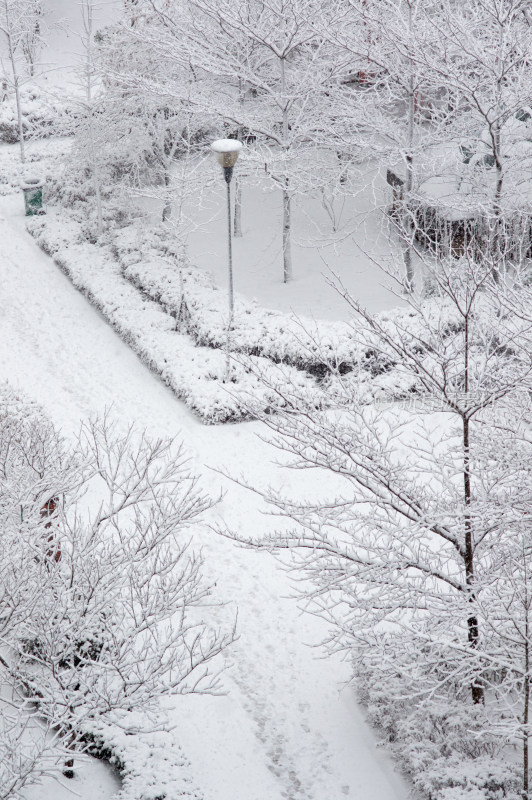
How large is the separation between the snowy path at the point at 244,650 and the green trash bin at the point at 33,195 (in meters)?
6.52

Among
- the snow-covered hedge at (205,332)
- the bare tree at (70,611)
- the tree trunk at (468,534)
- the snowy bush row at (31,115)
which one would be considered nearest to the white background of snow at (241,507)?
the snow-covered hedge at (205,332)

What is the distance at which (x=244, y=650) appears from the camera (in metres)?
10.5

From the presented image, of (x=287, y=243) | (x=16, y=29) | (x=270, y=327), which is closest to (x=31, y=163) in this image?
(x=16, y=29)

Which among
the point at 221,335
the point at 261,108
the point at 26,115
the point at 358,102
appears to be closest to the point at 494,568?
the point at 221,335

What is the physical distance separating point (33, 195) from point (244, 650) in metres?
16.1

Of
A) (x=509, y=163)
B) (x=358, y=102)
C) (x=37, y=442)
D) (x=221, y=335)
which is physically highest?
(x=358, y=102)

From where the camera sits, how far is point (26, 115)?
1161 inches

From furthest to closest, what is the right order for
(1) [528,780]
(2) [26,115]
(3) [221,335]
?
(2) [26,115]
(3) [221,335]
(1) [528,780]

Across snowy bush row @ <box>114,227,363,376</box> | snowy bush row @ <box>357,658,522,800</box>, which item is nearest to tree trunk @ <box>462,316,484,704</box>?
snowy bush row @ <box>357,658,522,800</box>

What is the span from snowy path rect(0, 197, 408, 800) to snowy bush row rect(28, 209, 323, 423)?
33 cm

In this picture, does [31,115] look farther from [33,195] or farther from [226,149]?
[226,149]

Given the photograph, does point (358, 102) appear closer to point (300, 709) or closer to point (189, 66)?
point (189, 66)

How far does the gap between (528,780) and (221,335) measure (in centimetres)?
1017

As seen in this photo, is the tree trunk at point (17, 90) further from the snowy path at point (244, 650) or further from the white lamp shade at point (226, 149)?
the white lamp shade at point (226, 149)
